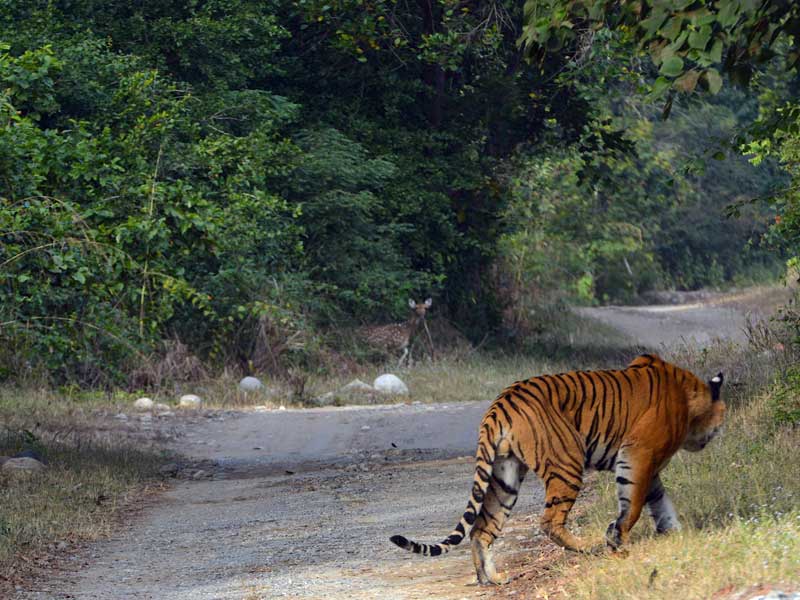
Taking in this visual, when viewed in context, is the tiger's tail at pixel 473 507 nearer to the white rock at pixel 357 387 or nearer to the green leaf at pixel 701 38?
the green leaf at pixel 701 38

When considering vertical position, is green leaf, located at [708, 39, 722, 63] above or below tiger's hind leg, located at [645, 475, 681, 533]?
above

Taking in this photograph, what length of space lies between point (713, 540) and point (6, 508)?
5876 mm

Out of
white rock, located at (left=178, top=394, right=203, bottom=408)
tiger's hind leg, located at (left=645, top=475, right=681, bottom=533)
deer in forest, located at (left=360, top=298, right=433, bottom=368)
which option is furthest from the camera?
deer in forest, located at (left=360, top=298, right=433, bottom=368)

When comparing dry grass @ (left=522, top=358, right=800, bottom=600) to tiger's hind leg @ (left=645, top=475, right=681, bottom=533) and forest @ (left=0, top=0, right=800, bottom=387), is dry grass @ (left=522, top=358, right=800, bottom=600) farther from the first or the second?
forest @ (left=0, top=0, right=800, bottom=387)

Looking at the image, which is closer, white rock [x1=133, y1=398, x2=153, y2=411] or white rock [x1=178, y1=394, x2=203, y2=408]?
white rock [x1=133, y1=398, x2=153, y2=411]

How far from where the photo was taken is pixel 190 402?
17.8 meters

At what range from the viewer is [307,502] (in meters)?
11.0

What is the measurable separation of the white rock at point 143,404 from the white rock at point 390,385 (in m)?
3.44

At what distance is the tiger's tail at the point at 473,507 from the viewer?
668 centimetres

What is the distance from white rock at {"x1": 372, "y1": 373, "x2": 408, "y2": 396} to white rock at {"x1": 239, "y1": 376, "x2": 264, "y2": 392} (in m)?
1.74

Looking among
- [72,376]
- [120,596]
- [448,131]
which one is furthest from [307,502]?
[448,131]

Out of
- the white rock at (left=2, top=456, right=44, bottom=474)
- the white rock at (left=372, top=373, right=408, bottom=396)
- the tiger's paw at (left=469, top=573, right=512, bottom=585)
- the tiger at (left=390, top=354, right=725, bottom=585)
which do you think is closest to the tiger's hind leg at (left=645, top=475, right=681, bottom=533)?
the tiger at (left=390, top=354, right=725, bottom=585)

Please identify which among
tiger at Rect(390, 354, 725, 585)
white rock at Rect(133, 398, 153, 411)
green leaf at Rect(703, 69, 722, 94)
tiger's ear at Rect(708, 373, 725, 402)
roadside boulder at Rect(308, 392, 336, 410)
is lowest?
roadside boulder at Rect(308, 392, 336, 410)

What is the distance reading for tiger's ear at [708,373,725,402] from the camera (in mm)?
7320
